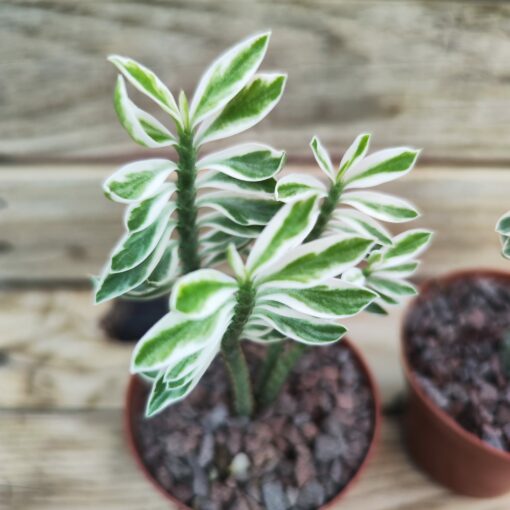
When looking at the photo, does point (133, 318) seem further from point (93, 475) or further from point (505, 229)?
point (505, 229)

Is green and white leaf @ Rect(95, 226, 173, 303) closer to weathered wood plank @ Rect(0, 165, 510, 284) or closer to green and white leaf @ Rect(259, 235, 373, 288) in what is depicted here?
green and white leaf @ Rect(259, 235, 373, 288)

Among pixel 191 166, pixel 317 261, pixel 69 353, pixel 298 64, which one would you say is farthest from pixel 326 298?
pixel 69 353

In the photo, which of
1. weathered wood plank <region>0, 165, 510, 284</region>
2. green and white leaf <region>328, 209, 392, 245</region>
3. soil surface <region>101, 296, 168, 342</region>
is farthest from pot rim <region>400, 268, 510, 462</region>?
soil surface <region>101, 296, 168, 342</region>

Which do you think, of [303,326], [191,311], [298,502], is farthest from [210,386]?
[191,311]

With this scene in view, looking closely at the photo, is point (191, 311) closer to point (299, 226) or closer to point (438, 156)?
point (299, 226)

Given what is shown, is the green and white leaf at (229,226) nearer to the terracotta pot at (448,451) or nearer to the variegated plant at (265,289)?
the variegated plant at (265,289)

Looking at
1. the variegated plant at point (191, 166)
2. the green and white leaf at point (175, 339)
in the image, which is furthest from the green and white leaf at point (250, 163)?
the green and white leaf at point (175, 339)
